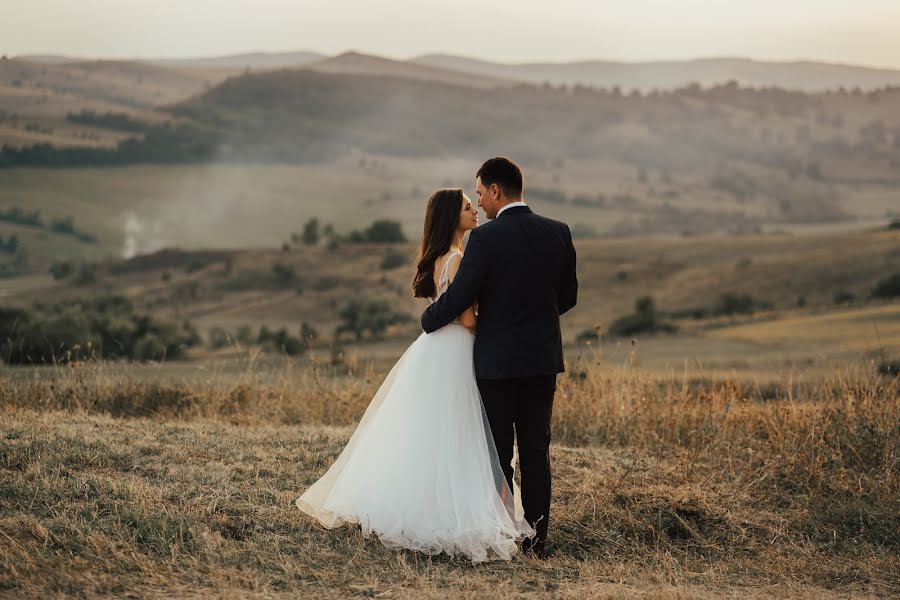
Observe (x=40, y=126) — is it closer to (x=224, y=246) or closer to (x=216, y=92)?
(x=224, y=246)

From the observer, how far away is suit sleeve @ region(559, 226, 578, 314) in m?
6.21

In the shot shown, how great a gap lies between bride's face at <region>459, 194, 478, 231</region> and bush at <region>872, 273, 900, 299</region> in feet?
163

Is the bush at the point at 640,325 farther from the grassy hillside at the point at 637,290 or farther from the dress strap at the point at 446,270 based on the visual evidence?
the dress strap at the point at 446,270

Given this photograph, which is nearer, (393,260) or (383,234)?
(393,260)

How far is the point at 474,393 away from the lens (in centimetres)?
634

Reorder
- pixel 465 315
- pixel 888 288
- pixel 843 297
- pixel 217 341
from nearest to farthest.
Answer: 1. pixel 465 315
2. pixel 217 341
3. pixel 888 288
4. pixel 843 297

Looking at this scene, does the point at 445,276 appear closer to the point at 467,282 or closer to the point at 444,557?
the point at 467,282

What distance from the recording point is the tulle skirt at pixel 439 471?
245 inches

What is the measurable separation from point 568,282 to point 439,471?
56.6 inches

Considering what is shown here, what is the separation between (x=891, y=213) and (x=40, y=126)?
12191 centimetres

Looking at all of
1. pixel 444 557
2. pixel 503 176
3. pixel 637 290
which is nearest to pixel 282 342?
pixel 637 290

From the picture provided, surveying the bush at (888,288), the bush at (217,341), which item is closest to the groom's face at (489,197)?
the bush at (217,341)

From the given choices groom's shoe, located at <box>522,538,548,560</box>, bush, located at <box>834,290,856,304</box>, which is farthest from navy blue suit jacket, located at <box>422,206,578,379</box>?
bush, located at <box>834,290,856,304</box>

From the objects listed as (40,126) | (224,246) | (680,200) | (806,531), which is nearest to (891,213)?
(680,200)
